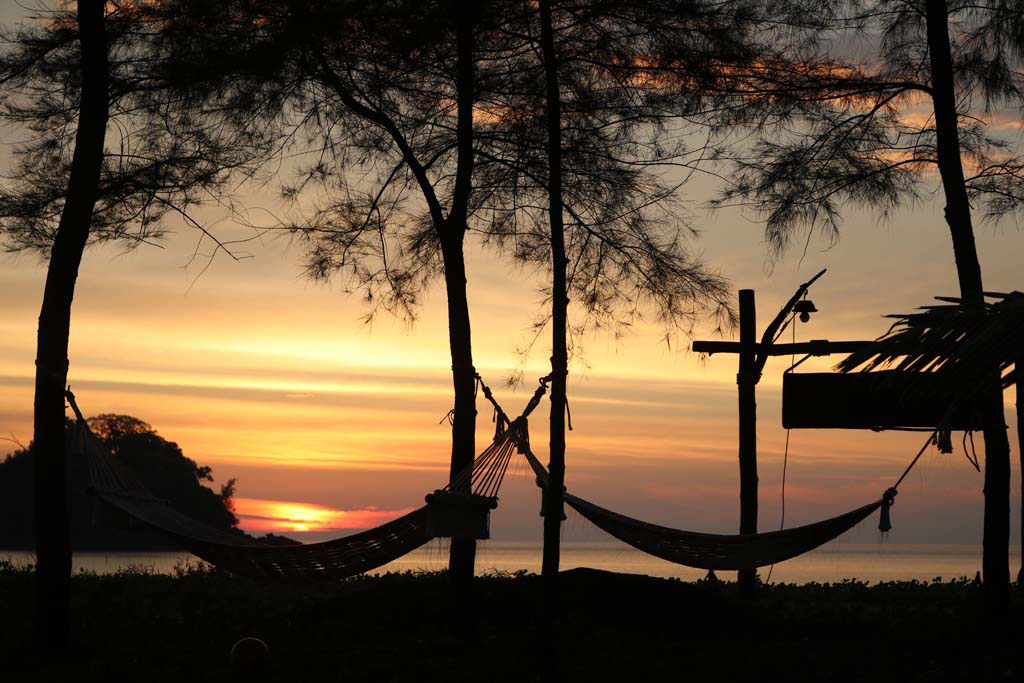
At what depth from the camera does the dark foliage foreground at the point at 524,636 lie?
241 inches

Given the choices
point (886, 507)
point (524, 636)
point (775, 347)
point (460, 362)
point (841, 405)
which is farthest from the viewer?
point (775, 347)

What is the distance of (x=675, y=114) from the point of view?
323 inches

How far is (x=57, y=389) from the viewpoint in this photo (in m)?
6.60

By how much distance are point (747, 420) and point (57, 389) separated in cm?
511

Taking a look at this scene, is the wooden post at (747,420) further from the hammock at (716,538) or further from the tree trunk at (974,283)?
the hammock at (716,538)

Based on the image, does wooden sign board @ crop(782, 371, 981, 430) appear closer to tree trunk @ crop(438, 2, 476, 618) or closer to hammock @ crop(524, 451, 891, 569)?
hammock @ crop(524, 451, 891, 569)

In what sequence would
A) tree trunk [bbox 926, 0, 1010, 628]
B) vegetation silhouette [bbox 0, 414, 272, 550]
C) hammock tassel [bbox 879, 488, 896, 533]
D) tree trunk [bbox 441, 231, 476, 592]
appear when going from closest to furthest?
hammock tassel [bbox 879, 488, 896, 533] < tree trunk [bbox 926, 0, 1010, 628] < tree trunk [bbox 441, 231, 476, 592] < vegetation silhouette [bbox 0, 414, 272, 550]

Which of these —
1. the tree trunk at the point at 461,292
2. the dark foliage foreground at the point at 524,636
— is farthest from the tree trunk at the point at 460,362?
the dark foliage foreground at the point at 524,636

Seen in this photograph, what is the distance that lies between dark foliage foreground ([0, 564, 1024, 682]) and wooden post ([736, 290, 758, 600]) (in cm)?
68

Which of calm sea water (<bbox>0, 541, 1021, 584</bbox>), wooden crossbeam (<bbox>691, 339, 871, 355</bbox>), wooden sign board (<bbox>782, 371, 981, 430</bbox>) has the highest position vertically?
wooden crossbeam (<bbox>691, 339, 871, 355</bbox>)

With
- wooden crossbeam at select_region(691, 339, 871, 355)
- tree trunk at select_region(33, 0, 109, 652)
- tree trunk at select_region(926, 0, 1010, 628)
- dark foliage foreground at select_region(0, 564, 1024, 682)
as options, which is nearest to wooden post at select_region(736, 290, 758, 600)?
wooden crossbeam at select_region(691, 339, 871, 355)

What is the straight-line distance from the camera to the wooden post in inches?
343

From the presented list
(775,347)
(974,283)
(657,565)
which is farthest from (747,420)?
(657,565)

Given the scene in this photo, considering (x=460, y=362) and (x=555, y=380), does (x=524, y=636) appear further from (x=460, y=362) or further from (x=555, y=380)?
(x=460, y=362)
